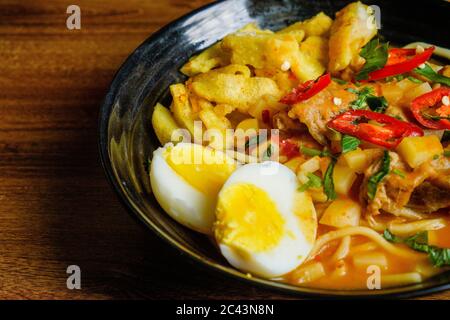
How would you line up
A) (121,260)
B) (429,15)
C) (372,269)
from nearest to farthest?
(372,269), (121,260), (429,15)

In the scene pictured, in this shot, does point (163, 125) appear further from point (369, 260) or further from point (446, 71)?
point (446, 71)

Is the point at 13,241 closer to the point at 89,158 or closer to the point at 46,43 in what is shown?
the point at 89,158

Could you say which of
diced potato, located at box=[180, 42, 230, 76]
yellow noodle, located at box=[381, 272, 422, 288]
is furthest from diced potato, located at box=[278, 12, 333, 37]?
yellow noodle, located at box=[381, 272, 422, 288]

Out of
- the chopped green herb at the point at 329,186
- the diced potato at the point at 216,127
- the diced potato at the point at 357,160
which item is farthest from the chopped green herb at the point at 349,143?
the diced potato at the point at 216,127

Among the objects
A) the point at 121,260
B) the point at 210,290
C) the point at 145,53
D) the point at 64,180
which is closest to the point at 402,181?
the point at 210,290

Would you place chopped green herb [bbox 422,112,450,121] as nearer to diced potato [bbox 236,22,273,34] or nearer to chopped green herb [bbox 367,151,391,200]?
chopped green herb [bbox 367,151,391,200]

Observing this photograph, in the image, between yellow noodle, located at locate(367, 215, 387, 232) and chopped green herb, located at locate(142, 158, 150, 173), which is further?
chopped green herb, located at locate(142, 158, 150, 173)

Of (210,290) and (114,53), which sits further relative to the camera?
(114,53)
